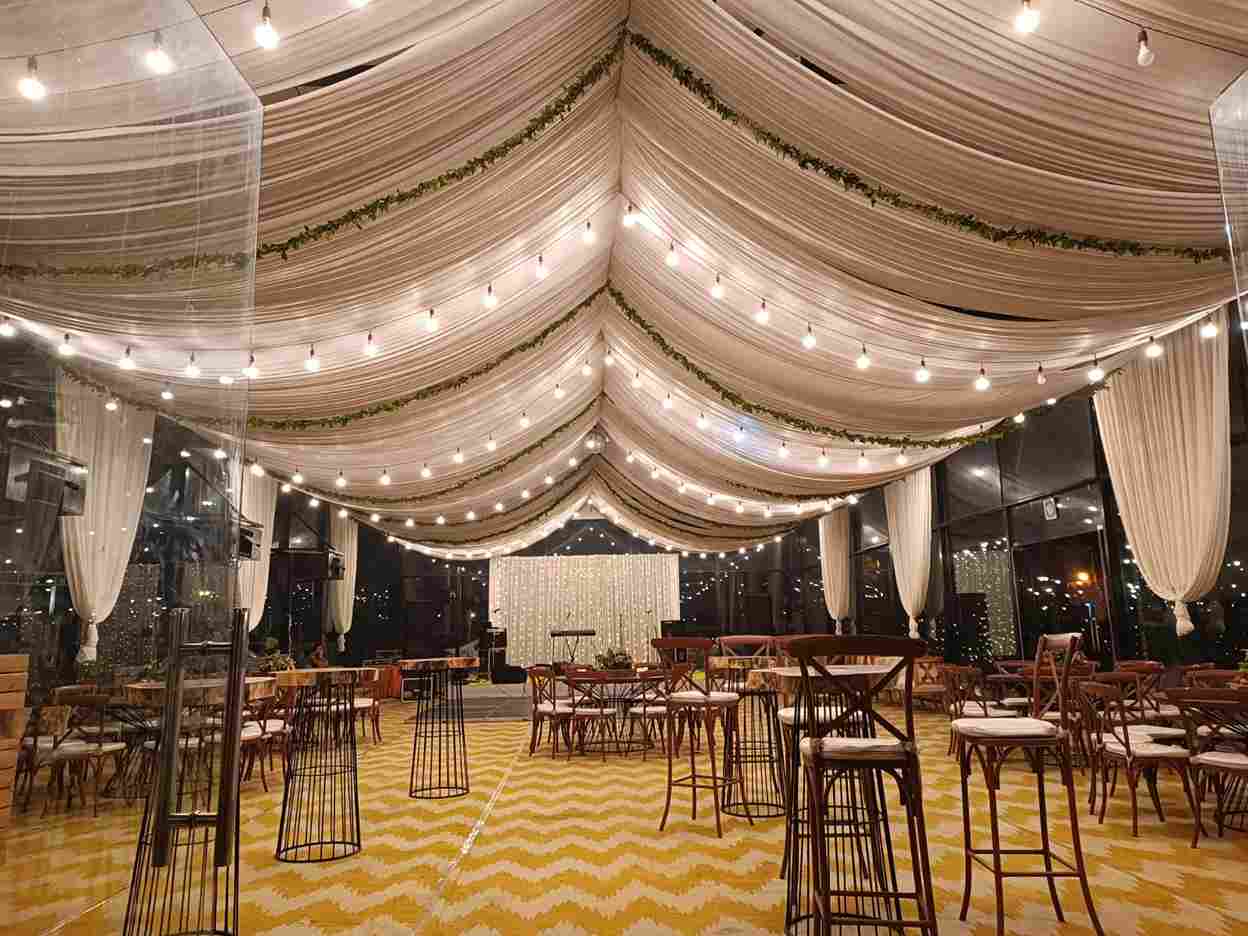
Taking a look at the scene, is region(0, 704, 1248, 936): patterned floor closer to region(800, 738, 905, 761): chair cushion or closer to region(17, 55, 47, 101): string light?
region(800, 738, 905, 761): chair cushion

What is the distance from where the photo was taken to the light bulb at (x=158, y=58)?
5.04ft

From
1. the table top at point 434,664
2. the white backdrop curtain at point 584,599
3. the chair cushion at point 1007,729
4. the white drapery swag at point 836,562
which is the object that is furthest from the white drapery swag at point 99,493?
the white backdrop curtain at point 584,599

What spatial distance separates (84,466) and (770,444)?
8135 mm

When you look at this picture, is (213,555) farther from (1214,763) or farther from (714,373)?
(714,373)

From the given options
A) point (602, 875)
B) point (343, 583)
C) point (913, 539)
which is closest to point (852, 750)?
point (602, 875)

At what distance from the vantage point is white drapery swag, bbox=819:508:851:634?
14297mm

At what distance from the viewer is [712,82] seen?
3.91 meters

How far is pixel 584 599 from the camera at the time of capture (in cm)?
1936

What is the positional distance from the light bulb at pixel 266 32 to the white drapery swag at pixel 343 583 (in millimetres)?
12953

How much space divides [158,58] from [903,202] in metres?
3.47

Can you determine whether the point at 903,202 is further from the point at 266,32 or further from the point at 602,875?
the point at 602,875

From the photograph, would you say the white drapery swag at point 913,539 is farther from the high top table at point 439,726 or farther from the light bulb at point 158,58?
the light bulb at point 158,58

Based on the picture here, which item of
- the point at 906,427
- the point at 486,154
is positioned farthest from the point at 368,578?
the point at 486,154

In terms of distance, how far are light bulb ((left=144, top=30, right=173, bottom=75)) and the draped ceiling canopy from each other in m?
0.04
